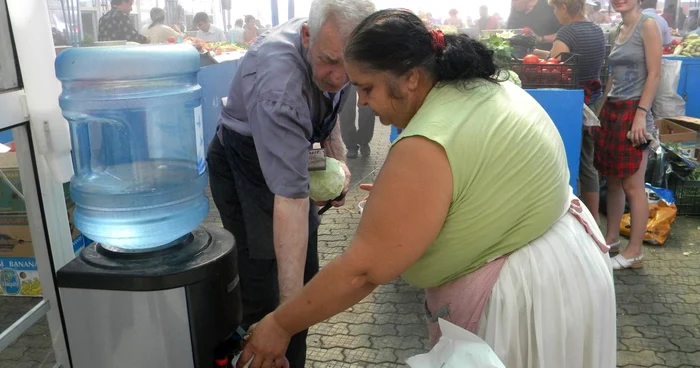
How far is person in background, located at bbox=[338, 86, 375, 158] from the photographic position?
783 cm

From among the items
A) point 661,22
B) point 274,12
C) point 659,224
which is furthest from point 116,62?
point 274,12

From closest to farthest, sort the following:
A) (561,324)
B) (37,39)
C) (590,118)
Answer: (561,324) → (37,39) → (590,118)

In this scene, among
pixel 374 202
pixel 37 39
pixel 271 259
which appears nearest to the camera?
pixel 374 202

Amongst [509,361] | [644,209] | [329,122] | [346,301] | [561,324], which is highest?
[329,122]

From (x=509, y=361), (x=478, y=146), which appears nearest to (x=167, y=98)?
(x=478, y=146)

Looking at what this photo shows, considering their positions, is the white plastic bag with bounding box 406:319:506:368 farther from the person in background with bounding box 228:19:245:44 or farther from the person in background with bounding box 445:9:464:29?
the person in background with bounding box 445:9:464:29

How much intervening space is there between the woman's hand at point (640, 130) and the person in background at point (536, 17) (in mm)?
4430

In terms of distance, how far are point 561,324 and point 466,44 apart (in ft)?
2.77

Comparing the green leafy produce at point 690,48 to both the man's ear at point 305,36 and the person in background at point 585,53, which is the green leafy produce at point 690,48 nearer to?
the person in background at point 585,53

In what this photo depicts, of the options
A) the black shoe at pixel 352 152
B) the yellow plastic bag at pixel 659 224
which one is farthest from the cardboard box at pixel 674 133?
the black shoe at pixel 352 152

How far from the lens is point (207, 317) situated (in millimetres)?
1652

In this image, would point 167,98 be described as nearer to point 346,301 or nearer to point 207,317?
point 207,317

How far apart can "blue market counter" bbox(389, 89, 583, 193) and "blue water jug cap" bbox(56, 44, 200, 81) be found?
9.21ft

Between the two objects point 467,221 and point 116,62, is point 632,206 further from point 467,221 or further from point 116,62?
point 116,62
